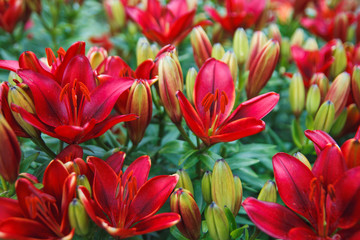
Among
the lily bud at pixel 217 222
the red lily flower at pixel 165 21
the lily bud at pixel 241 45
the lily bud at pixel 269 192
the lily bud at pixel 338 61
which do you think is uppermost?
the red lily flower at pixel 165 21

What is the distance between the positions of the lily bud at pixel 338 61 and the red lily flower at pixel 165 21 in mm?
406

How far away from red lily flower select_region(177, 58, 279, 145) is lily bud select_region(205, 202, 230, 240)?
5.6 inches

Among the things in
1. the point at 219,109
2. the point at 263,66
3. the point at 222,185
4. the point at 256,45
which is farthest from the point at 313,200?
the point at 256,45

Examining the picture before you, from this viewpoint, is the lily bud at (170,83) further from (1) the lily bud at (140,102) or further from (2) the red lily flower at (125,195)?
(2) the red lily flower at (125,195)

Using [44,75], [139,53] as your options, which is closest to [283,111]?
[139,53]

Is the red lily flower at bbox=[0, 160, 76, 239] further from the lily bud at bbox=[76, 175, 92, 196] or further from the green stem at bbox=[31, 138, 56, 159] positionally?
the green stem at bbox=[31, 138, 56, 159]

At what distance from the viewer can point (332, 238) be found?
2.27 ft

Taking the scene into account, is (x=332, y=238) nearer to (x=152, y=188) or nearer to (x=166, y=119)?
(x=152, y=188)

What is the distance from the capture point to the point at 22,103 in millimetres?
754

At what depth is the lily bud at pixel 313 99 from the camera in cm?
101

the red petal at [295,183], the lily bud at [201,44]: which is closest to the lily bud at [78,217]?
the red petal at [295,183]

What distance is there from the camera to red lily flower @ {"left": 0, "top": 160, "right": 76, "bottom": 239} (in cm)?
63

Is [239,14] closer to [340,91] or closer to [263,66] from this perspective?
[263,66]

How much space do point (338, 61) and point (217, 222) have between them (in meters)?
0.68
